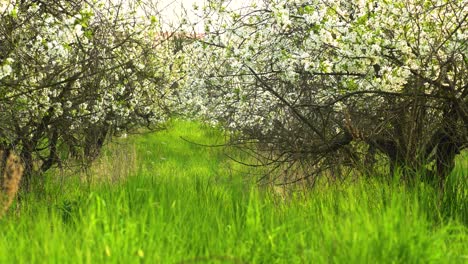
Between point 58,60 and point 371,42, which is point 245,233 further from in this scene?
point 58,60

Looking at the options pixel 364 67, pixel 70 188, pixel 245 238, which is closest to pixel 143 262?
pixel 245 238

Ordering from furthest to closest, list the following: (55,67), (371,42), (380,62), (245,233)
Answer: (55,67) → (380,62) → (371,42) → (245,233)

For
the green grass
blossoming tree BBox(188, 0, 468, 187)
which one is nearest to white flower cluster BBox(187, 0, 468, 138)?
blossoming tree BBox(188, 0, 468, 187)

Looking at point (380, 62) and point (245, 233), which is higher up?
point (380, 62)

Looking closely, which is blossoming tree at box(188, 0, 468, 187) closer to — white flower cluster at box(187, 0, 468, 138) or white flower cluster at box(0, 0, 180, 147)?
white flower cluster at box(187, 0, 468, 138)

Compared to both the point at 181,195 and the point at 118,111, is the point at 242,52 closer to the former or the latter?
the point at 181,195

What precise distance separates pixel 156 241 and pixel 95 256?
0.53m

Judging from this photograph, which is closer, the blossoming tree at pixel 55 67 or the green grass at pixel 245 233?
the green grass at pixel 245 233

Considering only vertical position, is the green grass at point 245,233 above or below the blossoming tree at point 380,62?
below

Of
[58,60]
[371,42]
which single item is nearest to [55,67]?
[58,60]

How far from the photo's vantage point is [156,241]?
3.98 metres

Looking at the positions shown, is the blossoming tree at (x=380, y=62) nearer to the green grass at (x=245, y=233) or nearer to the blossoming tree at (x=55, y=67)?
the green grass at (x=245, y=233)

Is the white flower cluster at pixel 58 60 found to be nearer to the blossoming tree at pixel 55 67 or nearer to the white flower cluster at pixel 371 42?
the blossoming tree at pixel 55 67

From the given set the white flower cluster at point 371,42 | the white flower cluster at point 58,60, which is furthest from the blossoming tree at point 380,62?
the white flower cluster at point 58,60
